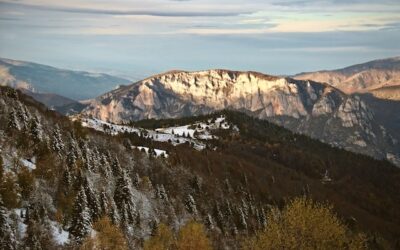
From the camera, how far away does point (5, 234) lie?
7038 cm

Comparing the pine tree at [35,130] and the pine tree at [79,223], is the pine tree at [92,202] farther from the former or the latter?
the pine tree at [35,130]

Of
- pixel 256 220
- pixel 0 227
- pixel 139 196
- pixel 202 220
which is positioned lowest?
pixel 256 220

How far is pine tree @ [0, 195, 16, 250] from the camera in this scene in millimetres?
70188

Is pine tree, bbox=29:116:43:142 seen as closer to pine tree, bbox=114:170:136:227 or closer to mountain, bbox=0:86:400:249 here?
mountain, bbox=0:86:400:249

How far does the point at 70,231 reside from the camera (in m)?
84.7

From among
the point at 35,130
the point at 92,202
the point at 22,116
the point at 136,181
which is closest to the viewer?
the point at 92,202

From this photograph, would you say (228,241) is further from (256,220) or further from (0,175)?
(0,175)

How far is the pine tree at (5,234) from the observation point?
7019 cm

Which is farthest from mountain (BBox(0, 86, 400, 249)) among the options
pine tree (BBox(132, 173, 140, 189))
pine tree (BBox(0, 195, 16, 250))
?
pine tree (BBox(132, 173, 140, 189))

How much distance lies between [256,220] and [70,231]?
331 feet

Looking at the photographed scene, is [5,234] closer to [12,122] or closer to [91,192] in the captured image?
[91,192]

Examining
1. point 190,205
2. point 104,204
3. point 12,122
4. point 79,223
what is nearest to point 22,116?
point 12,122

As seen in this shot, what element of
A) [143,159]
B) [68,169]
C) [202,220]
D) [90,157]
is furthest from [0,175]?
[143,159]

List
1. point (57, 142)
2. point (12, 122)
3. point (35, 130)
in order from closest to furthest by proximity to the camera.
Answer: point (12, 122) → point (35, 130) → point (57, 142)
